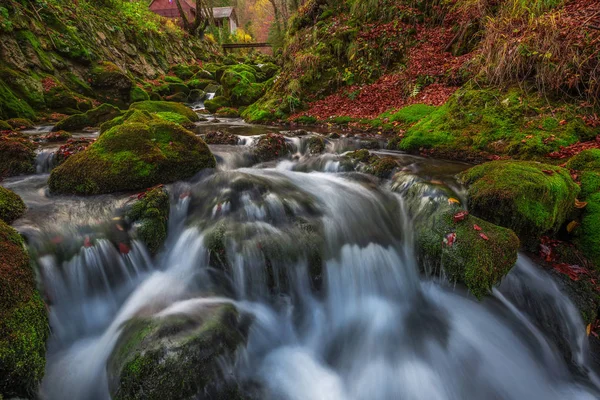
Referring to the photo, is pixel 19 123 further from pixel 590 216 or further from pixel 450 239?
pixel 590 216

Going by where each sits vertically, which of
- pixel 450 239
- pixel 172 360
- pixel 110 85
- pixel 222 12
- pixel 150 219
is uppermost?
pixel 222 12

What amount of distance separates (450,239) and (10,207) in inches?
198

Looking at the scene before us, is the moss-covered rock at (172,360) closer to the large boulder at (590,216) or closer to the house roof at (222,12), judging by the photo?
the large boulder at (590,216)

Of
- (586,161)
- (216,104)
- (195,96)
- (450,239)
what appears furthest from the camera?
(195,96)

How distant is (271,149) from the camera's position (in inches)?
273

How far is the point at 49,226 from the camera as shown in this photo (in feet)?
11.0

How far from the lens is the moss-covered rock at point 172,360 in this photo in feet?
6.85

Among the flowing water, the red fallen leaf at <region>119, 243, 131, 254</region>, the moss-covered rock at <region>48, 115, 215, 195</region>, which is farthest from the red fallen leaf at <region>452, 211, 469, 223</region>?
the moss-covered rock at <region>48, 115, 215, 195</region>

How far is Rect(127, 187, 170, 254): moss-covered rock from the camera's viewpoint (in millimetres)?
3680

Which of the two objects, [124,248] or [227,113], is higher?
[227,113]

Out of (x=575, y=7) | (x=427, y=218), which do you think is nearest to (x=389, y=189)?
(x=427, y=218)

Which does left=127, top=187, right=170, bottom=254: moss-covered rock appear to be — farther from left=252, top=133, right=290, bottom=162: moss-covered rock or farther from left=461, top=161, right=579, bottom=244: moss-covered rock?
left=461, top=161, right=579, bottom=244: moss-covered rock

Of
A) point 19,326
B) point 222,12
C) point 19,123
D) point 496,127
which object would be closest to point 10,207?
point 19,326

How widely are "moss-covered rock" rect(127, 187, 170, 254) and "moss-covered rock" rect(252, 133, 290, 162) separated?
3101 mm
